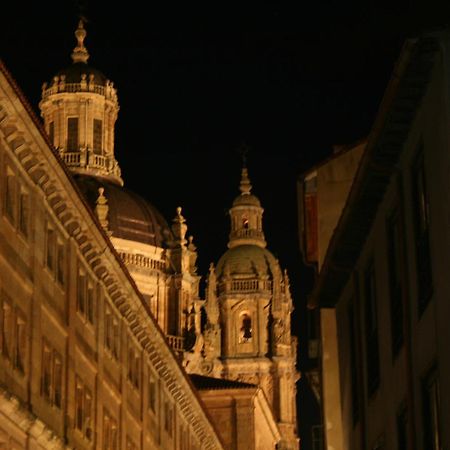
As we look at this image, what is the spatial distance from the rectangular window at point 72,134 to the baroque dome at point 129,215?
8.77 feet

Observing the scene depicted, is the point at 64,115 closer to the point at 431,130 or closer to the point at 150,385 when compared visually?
the point at 150,385

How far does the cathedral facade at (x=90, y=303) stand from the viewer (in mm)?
40344

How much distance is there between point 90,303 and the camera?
5047 cm

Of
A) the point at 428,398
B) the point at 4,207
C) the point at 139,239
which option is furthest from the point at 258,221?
the point at 428,398

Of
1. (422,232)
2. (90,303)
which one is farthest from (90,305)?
(422,232)

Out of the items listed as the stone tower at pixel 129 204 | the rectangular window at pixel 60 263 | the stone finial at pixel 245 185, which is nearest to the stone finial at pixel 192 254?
the stone tower at pixel 129 204

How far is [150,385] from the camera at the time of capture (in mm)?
62125

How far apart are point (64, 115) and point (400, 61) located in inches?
3593

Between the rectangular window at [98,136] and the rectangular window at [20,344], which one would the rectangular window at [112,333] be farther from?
the rectangular window at [98,136]

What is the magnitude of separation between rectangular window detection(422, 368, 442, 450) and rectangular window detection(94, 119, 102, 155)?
297 feet

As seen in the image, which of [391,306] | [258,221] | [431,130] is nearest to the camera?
[431,130]

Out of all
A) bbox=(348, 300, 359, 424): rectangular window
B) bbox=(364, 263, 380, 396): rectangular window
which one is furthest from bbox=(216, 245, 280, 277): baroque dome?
bbox=(364, 263, 380, 396): rectangular window

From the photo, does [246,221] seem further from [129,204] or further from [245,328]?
[129,204]

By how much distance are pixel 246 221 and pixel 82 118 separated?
119 ft
